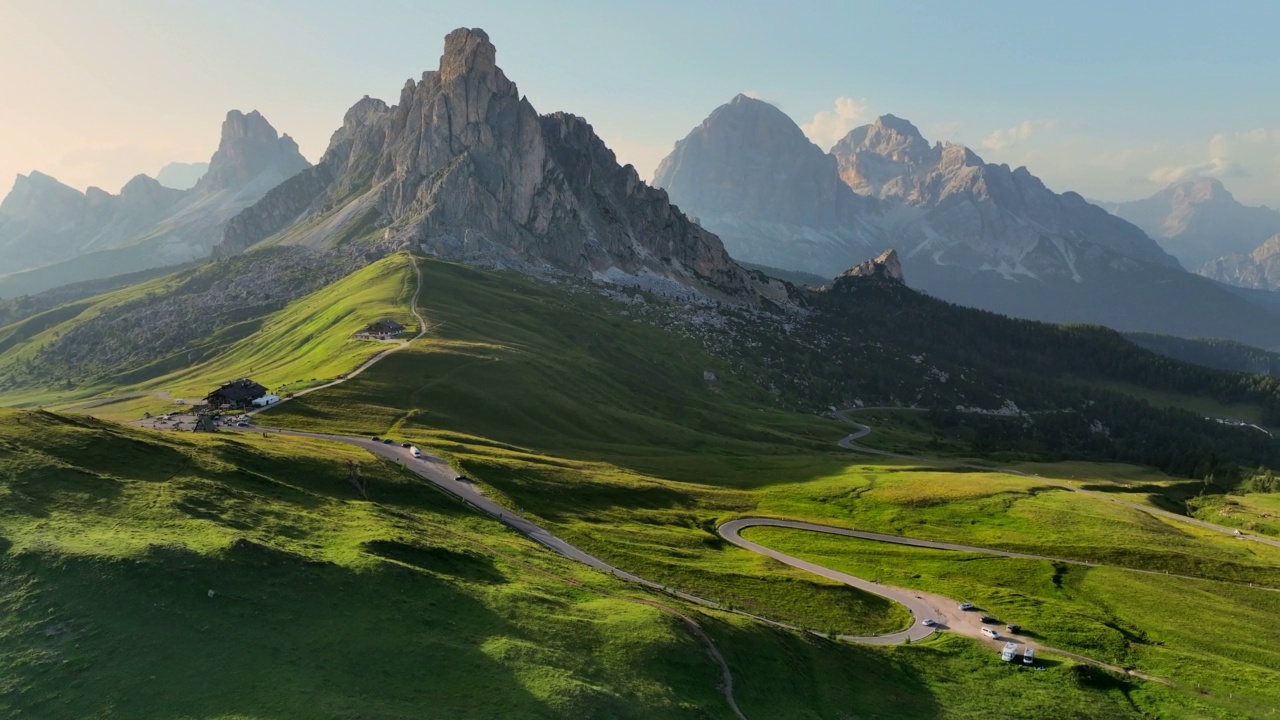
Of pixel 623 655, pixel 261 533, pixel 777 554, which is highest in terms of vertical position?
pixel 261 533

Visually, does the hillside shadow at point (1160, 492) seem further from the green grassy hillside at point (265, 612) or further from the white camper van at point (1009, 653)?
the green grassy hillside at point (265, 612)

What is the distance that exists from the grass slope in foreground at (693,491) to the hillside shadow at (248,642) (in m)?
35.8

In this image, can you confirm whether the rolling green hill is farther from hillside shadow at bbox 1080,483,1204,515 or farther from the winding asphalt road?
the winding asphalt road

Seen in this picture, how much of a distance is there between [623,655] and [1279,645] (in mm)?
77632

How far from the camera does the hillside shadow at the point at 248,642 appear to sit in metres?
34.0

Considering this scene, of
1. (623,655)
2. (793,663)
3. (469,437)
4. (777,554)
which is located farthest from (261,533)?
(469,437)

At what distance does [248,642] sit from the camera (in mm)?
39656

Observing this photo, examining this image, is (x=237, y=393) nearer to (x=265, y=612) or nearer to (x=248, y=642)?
(x=265, y=612)

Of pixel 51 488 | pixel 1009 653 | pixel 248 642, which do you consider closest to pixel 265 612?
pixel 248 642

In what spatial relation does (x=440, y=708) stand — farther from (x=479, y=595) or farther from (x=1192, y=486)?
(x=1192, y=486)

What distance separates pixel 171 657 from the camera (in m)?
36.9

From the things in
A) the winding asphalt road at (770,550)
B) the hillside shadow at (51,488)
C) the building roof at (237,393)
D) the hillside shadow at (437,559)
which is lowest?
the winding asphalt road at (770,550)

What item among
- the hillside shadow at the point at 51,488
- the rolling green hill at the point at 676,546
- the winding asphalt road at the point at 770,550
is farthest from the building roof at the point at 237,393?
the hillside shadow at the point at 51,488

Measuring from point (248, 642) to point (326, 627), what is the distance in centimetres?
460
